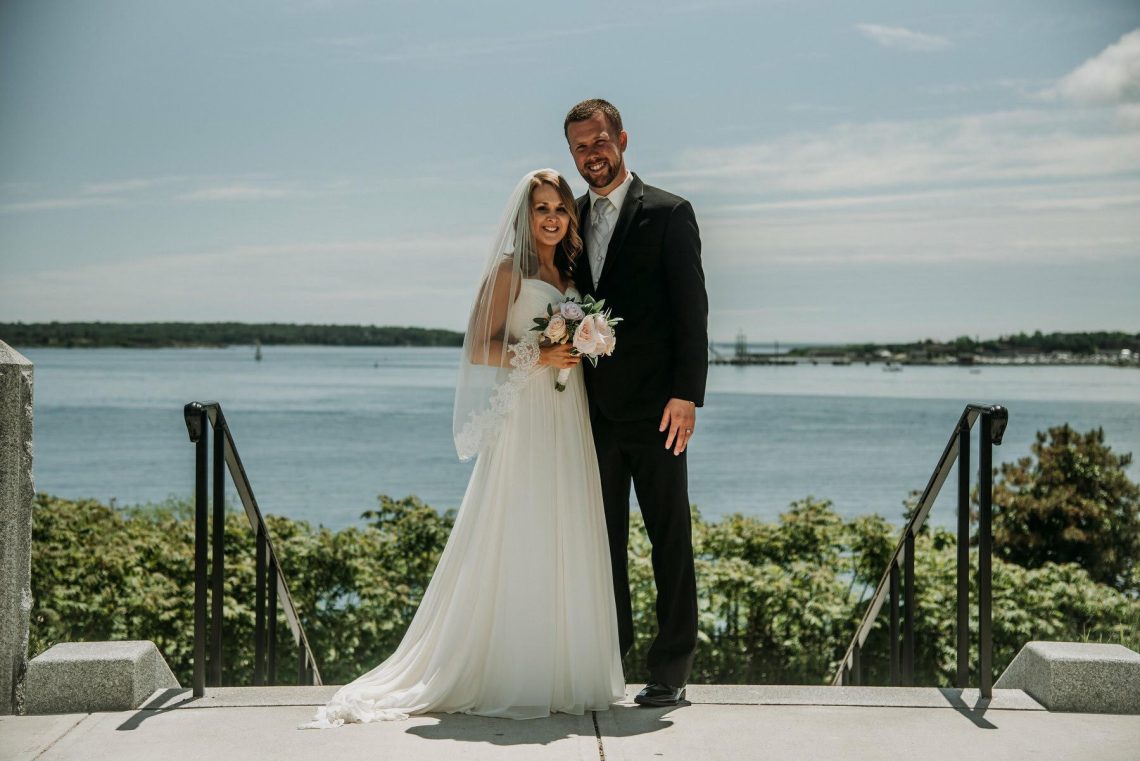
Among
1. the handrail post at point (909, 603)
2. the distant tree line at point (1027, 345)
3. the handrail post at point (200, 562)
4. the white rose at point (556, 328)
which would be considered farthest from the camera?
the distant tree line at point (1027, 345)

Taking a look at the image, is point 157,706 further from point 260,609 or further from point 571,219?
point 571,219

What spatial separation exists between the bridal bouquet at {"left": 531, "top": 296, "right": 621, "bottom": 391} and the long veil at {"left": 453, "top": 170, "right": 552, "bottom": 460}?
14 centimetres

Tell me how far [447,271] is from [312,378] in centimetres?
3993

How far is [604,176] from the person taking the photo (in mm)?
4109

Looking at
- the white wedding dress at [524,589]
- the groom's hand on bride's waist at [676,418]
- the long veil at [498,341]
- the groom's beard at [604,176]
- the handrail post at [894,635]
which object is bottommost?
the handrail post at [894,635]

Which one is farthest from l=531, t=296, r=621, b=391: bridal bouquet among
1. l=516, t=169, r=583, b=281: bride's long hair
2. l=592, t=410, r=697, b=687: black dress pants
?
l=592, t=410, r=697, b=687: black dress pants

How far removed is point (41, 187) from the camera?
62.2 metres

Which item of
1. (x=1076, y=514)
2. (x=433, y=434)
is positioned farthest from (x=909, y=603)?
(x=433, y=434)

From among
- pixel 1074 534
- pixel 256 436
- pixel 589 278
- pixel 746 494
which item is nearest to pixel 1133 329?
pixel 746 494

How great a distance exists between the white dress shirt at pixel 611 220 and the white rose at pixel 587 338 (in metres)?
0.44

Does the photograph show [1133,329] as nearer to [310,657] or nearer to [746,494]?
[746,494]

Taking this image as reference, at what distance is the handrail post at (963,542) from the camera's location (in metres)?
4.02

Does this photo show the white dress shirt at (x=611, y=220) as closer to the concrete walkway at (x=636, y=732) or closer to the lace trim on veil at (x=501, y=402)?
the lace trim on veil at (x=501, y=402)

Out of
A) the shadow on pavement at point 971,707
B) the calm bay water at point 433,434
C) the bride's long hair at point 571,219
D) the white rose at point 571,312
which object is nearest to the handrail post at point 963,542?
the shadow on pavement at point 971,707
